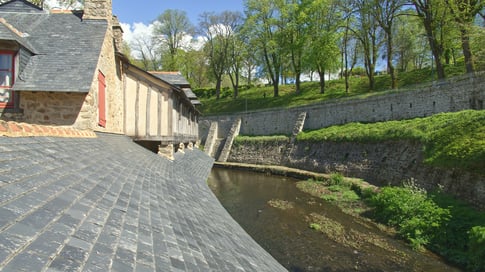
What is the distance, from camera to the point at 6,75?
20.4 feet

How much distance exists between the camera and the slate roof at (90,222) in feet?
5.17

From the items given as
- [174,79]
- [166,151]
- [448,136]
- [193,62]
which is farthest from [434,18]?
[193,62]

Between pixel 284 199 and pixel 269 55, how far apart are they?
984 inches

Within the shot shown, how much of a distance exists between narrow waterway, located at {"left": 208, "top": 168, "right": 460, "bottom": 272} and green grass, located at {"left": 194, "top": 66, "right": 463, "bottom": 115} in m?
12.3

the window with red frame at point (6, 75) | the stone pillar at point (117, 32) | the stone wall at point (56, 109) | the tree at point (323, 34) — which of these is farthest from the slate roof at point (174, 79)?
the tree at point (323, 34)

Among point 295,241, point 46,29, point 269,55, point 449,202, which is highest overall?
point 269,55

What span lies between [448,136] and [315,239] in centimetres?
723

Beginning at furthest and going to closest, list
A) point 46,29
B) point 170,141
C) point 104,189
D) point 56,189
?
point 170,141 < point 46,29 < point 104,189 < point 56,189

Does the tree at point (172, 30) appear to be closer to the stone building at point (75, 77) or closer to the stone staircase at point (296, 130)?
the stone staircase at point (296, 130)

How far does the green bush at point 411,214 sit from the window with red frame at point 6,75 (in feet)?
39.1

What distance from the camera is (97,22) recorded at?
299 inches

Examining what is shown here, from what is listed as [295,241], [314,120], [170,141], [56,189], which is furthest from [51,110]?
[314,120]

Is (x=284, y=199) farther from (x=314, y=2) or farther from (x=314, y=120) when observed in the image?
(x=314, y=2)

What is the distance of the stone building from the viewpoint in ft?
20.3
